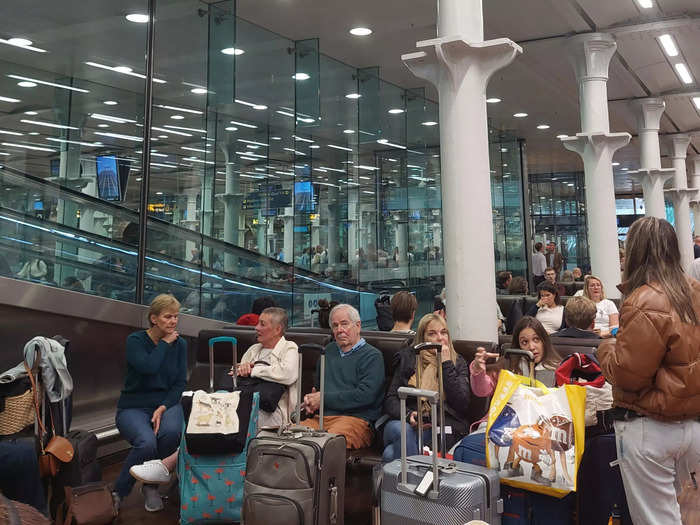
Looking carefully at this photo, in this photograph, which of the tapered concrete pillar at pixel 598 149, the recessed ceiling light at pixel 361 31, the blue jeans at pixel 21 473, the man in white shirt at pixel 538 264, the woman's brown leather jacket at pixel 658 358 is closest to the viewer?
the woman's brown leather jacket at pixel 658 358

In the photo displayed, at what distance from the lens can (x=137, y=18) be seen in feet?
23.6

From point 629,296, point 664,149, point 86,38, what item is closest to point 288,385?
point 629,296

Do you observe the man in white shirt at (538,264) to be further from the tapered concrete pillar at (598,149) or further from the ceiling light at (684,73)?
the tapered concrete pillar at (598,149)

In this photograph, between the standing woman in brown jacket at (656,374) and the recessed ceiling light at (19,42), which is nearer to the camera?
the standing woman in brown jacket at (656,374)

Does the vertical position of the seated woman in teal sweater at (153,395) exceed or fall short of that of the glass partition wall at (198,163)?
it falls short

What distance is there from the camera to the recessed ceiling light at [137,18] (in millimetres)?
7125

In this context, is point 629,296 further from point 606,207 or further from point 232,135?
point 606,207

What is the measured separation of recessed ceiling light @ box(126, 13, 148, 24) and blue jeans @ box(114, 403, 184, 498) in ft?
15.1

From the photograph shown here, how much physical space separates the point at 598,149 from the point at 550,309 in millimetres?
4988

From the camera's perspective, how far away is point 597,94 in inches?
436

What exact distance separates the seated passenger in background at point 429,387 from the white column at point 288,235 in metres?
5.20

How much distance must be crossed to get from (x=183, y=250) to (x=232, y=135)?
1.95 m

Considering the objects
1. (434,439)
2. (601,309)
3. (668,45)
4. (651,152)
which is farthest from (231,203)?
(651,152)

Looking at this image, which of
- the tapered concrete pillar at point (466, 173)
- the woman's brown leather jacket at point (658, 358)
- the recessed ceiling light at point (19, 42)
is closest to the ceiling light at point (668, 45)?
the tapered concrete pillar at point (466, 173)
